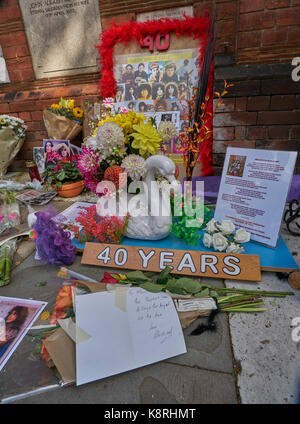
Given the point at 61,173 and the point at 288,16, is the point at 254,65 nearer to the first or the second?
the point at 288,16

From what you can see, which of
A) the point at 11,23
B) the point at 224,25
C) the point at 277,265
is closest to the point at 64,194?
the point at 277,265

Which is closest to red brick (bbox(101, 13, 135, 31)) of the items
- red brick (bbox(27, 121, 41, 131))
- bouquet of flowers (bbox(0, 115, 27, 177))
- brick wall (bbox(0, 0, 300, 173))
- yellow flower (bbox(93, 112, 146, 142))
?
brick wall (bbox(0, 0, 300, 173))

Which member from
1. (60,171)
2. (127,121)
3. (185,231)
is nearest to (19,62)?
(60,171)

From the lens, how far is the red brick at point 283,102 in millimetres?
1694

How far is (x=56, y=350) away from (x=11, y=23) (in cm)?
311

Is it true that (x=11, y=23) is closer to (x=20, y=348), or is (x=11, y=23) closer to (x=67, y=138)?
(x=67, y=138)

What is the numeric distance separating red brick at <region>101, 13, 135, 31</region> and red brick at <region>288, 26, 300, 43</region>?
130cm

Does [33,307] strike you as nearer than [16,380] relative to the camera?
No

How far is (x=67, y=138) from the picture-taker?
2.33 meters

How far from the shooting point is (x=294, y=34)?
165 centimetres

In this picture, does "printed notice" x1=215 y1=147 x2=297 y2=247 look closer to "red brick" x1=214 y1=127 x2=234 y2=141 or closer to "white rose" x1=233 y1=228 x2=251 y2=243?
"white rose" x1=233 y1=228 x2=251 y2=243

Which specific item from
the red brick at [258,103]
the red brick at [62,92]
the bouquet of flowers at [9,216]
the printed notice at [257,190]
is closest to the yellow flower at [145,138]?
the printed notice at [257,190]

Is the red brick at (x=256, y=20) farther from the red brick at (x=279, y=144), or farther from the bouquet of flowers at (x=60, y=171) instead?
the bouquet of flowers at (x=60, y=171)

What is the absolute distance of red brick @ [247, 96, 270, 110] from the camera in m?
1.74
